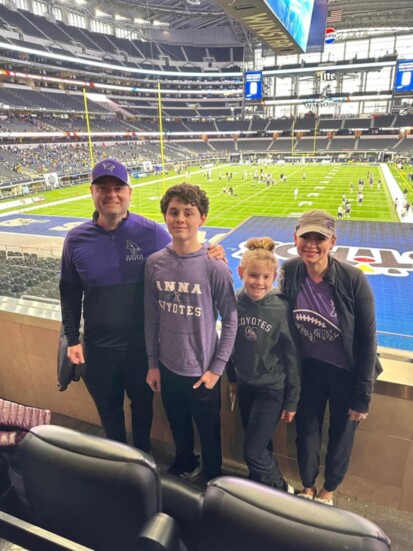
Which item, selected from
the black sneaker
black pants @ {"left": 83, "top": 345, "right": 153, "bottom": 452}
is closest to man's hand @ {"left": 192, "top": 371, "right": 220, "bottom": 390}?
black pants @ {"left": 83, "top": 345, "right": 153, "bottom": 452}

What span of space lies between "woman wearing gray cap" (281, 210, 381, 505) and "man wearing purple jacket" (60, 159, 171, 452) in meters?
0.85

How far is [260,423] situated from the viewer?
2062 mm

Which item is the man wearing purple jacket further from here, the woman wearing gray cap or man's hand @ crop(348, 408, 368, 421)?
man's hand @ crop(348, 408, 368, 421)

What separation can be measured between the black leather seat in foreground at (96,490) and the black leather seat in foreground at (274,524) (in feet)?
0.59

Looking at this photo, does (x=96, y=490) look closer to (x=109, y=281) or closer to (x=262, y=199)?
(x=109, y=281)

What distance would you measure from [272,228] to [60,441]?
703 inches

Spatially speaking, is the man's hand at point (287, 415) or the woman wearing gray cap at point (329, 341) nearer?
the woman wearing gray cap at point (329, 341)

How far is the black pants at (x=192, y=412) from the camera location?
2.08 m

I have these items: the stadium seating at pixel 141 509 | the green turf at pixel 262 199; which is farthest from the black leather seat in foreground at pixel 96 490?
the green turf at pixel 262 199

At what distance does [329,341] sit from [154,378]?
1.00 meters

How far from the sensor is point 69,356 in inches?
89.9

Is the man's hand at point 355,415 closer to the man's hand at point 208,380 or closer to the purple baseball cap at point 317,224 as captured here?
the man's hand at point 208,380

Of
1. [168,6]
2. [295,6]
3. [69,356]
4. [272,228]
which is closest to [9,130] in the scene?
[168,6]

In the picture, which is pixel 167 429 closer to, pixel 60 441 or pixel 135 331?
pixel 135 331
